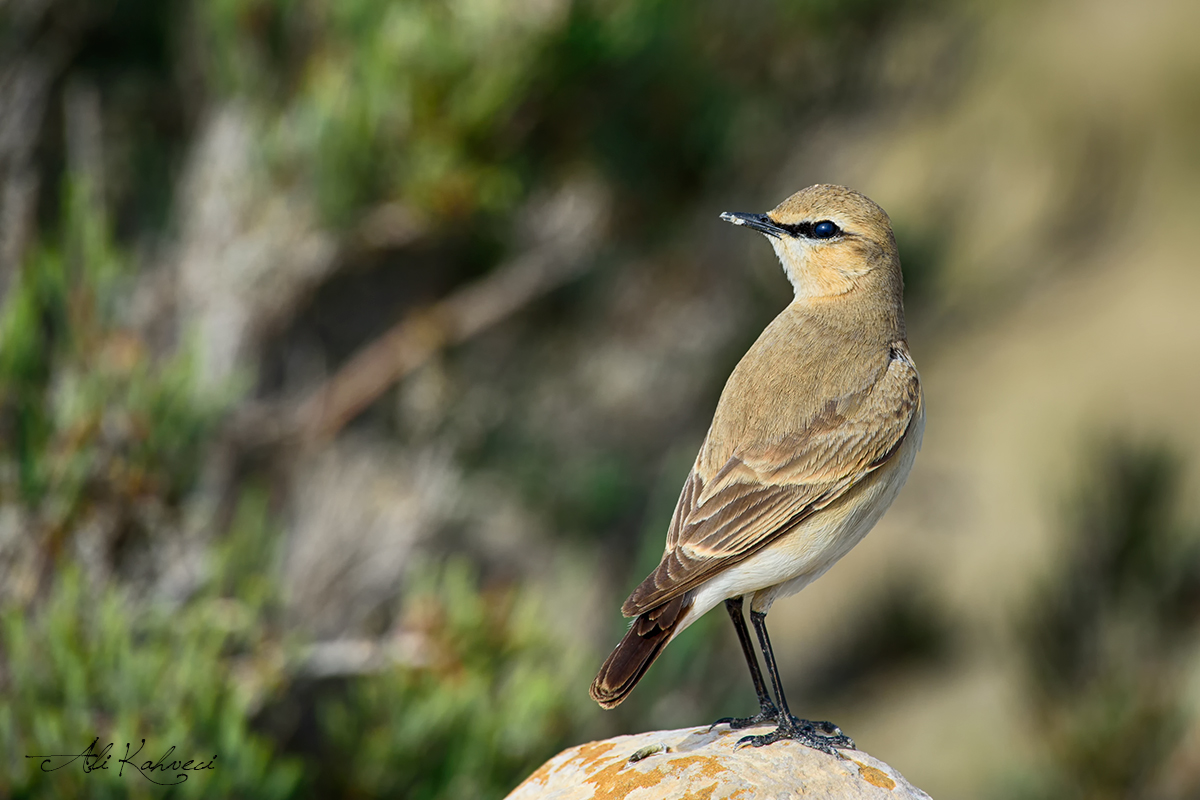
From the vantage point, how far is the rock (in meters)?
3.12

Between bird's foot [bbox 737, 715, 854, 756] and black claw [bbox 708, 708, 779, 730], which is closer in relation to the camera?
bird's foot [bbox 737, 715, 854, 756]

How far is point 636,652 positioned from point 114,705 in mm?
A: 1944

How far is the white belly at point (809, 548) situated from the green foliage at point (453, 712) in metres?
1.46

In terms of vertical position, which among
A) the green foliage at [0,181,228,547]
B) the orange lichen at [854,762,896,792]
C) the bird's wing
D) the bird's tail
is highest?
the green foliage at [0,181,228,547]

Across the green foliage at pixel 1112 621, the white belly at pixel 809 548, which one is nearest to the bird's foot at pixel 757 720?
the white belly at pixel 809 548

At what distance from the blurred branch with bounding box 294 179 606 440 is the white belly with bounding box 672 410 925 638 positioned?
287 cm

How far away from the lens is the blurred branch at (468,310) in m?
5.90

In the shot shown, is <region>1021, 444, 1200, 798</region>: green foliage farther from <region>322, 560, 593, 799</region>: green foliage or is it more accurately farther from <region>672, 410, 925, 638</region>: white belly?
<region>672, 410, 925, 638</region>: white belly

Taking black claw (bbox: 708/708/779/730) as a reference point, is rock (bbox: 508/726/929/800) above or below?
below

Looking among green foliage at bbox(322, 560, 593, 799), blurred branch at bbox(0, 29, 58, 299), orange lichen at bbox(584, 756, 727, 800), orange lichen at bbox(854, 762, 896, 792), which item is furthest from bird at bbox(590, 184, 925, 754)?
blurred branch at bbox(0, 29, 58, 299)

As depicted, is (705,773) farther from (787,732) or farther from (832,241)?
(832,241)

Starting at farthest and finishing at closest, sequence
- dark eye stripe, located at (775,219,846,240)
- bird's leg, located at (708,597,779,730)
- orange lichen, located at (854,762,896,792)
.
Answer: dark eye stripe, located at (775,219,846,240) < bird's leg, located at (708,597,779,730) < orange lichen, located at (854,762,896,792)

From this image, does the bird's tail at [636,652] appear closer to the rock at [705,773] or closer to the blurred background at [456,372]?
the rock at [705,773]

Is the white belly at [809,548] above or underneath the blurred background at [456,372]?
underneath
